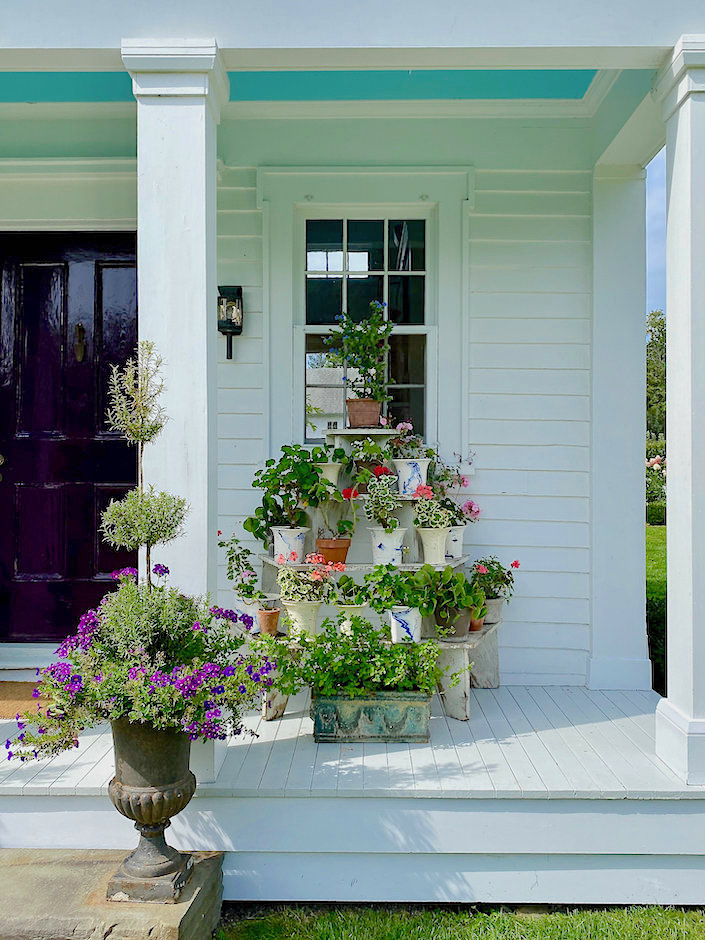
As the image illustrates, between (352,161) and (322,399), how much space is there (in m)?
1.17

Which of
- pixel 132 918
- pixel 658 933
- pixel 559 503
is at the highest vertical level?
pixel 559 503

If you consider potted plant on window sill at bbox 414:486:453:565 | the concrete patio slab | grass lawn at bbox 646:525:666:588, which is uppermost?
potted plant on window sill at bbox 414:486:453:565

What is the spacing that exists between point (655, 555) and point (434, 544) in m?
4.83

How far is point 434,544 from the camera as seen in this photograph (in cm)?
347

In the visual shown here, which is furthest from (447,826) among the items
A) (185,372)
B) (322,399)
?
(322,399)

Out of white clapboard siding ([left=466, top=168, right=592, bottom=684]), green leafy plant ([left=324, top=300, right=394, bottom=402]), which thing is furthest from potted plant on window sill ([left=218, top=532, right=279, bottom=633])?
white clapboard siding ([left=466, top=168, right=592, bottom=684])

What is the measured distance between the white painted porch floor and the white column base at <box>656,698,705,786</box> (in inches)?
1.5

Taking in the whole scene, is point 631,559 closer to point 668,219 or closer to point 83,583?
point 668,219

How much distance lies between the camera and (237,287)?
375 centimetres

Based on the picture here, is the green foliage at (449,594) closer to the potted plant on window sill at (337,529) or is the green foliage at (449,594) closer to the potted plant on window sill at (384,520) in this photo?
the potted plant on window sill at (384,520)

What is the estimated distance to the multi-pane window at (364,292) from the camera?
3873mm

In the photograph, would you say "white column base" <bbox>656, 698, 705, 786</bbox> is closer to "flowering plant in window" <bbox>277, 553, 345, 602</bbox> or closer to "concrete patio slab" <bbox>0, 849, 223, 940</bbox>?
"flowering plant in window" <bbox>277, 553, 345, 602</bbox>

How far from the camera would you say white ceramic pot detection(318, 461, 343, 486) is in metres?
3.61

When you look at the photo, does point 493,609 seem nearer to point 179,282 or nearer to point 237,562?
point 237,562
